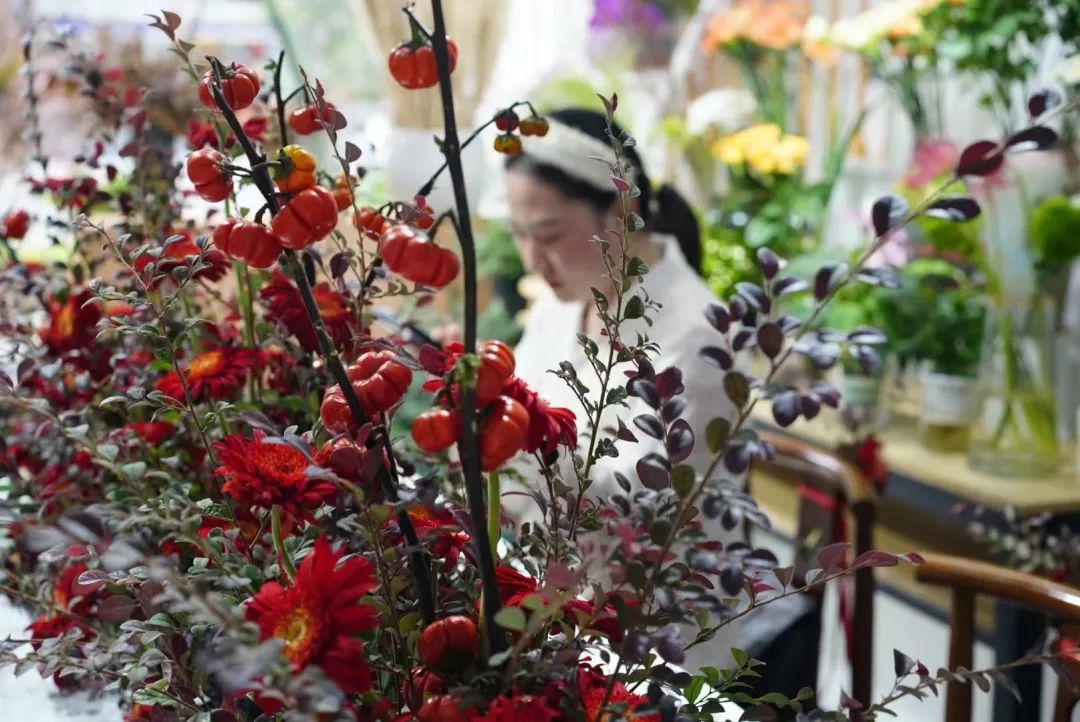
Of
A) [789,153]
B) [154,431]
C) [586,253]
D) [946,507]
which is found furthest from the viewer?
[789,153]

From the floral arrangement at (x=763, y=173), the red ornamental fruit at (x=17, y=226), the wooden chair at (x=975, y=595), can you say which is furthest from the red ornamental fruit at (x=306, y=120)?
the floral arrangement at (x=763, y=173)

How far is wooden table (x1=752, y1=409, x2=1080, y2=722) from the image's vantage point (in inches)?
59.2

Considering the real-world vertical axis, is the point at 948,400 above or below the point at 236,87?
above

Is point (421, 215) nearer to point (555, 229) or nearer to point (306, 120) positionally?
point (306, 120)

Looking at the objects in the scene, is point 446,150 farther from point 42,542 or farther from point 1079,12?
point 1079,12

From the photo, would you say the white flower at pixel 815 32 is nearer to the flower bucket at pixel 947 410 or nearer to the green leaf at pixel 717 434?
the flower bucket at pixel 947 410

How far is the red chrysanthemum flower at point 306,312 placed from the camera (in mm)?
541

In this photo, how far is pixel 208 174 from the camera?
39 centimetres

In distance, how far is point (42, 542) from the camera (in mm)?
292

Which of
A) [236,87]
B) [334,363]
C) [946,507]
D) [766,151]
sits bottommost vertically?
[334,363]

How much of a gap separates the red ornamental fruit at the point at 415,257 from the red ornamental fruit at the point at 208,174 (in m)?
0.09

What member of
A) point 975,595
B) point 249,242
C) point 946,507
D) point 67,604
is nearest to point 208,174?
point 249,242

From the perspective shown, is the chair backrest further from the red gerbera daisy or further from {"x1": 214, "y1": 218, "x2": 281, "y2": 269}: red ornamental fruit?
{"x1": 214, "y1": 218, "x2": 281, "y2": 269}: red ornamental fruit

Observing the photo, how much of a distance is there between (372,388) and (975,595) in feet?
2.52
